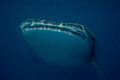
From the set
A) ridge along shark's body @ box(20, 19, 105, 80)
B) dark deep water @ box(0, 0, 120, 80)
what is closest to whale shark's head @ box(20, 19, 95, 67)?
ridge along shark's body @ box(20, 19, 105, 80)

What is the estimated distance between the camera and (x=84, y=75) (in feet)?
19.0

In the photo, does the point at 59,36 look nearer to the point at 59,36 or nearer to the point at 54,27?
the point at 59,36

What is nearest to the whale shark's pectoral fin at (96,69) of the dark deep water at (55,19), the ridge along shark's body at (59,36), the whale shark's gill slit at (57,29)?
the ridge along shark's body at (59,36)

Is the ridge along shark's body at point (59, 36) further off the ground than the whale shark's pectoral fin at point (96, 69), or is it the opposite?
the ridge along shark's body at point (59, 36)

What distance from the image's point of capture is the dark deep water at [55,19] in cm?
625

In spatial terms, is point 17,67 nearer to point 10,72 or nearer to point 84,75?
point 10,72

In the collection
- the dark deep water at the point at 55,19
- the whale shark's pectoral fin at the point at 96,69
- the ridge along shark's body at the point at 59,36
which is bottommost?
the whale shark's pectoral fin at the point at 96,69

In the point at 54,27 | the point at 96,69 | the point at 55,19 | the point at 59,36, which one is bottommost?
the point at 96,69

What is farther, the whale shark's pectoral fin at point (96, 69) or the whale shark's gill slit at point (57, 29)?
the whale shark's pectoral fin at point (96, 69)

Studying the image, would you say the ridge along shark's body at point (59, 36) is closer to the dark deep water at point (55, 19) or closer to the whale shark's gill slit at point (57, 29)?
the whale shark's gill slit at point (57, 29)

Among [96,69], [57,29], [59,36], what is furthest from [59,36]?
[96,69]

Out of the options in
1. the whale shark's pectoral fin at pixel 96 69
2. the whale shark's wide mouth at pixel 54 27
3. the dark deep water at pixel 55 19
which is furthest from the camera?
the dark deep water at pixel 55 19

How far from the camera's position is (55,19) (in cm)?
944

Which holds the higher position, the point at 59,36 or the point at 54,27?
the point at 54,27
